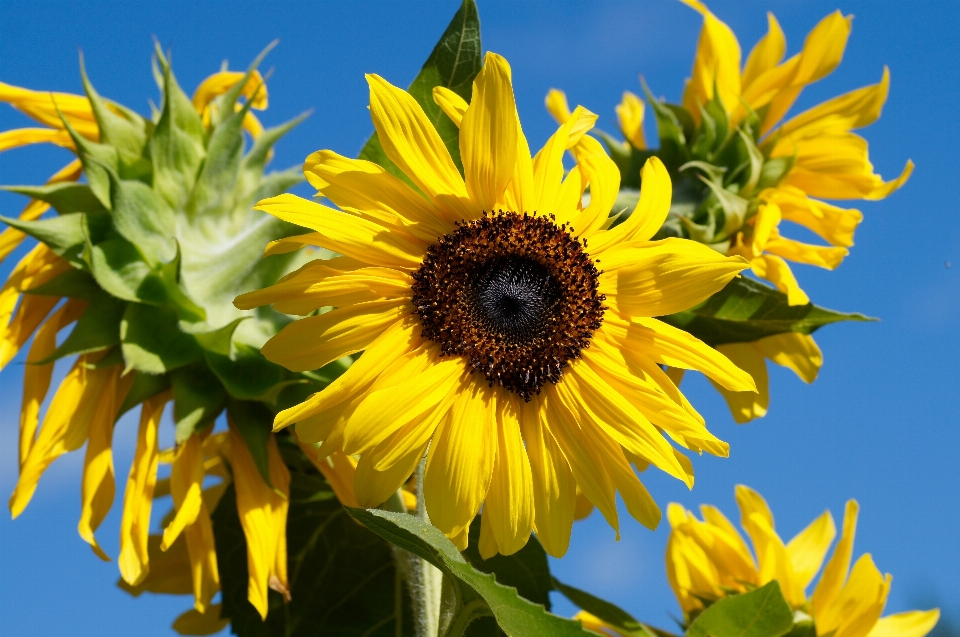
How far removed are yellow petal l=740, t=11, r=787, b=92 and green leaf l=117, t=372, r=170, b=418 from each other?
1588mm

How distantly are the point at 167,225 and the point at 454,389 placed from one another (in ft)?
2.59

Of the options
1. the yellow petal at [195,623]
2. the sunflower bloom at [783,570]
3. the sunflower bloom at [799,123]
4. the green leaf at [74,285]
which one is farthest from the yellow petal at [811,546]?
the green leaf at [74,285]

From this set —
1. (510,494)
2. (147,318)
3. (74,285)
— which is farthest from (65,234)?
(510,494)

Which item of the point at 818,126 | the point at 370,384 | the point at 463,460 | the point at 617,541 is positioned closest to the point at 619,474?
the point at 617,541

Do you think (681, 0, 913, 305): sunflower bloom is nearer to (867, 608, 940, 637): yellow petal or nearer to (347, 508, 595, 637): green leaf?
(867, 608, 940, 637): yellow petal

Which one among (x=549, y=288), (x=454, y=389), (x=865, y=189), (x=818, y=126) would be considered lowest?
Result: (x=454, y=389)

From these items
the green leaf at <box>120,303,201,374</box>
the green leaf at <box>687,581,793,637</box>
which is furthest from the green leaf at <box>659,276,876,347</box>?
the green leaf at <box>120,303,201,374</box>

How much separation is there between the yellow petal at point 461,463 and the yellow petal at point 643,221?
32 cm

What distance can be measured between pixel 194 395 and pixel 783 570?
1.41 metres

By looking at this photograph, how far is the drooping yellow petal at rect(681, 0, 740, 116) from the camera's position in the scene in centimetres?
261

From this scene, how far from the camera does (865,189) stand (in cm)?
253

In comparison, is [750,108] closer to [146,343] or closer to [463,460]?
[463,460]

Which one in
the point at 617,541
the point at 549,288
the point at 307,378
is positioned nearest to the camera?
the point at 617,541

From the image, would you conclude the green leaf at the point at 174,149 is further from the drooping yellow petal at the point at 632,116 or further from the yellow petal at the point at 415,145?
the drooping yellow petal at the point at 632,116
